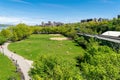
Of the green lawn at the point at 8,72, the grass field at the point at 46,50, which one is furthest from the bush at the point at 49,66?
the grass field at the point at 46,50

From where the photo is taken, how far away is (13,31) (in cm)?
13862

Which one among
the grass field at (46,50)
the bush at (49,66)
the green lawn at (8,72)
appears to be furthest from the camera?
the grass field at (46,50)

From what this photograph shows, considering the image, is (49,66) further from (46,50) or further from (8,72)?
(46,50)

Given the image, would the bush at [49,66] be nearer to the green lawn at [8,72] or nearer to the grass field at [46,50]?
the green lawn at [8,72]

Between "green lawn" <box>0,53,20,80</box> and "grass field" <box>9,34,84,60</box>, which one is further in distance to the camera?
"grass field" <box>9,34,84,60</box>

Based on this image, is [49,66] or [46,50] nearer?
[49,66]

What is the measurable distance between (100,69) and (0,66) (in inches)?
1490

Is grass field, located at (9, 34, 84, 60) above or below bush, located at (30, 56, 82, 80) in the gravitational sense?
below

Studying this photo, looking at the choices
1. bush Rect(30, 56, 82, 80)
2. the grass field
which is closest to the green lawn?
the grass field

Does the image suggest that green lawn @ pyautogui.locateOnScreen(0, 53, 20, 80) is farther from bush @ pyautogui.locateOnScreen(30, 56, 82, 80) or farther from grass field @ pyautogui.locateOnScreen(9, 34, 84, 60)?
bush @ pyautogui.locateOnScreen(30, 56, 82, 80)

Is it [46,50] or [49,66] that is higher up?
[49,66]

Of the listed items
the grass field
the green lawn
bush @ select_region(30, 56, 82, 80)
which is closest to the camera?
bush @ select_region(30, 56, 82, 80)

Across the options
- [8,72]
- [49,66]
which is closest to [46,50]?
[8,72]

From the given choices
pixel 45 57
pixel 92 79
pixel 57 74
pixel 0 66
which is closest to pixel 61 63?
pixel 45 57
